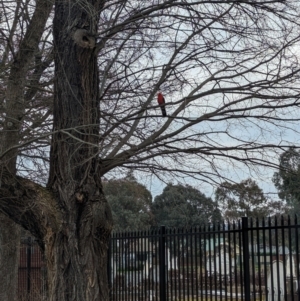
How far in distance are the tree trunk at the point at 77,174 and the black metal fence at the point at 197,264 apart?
Result: 2258 mm

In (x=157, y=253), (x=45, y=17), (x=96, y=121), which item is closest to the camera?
(x=96, y=121)

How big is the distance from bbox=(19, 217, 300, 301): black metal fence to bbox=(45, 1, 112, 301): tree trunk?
2.26 meters

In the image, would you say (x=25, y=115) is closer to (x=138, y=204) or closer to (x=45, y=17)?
(x=45, y=17)

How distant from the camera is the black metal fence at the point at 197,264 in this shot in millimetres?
8547

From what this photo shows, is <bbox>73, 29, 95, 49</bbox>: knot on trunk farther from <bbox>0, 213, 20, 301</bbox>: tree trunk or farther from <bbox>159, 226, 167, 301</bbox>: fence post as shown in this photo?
<bbox>0, 213, 20, 301</bbox>: tree trunk

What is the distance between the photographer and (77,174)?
7312 millimetres

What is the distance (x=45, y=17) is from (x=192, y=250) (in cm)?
455

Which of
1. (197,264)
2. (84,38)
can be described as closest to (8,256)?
(197,264)

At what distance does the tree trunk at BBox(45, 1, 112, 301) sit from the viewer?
7.12m

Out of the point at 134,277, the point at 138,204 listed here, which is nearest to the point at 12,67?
the point at 134,277

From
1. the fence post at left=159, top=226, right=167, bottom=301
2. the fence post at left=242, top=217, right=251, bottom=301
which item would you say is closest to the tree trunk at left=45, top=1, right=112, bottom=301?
the fence post at left=242, top=217, right=251, bottom=301

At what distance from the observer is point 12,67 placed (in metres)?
9.02

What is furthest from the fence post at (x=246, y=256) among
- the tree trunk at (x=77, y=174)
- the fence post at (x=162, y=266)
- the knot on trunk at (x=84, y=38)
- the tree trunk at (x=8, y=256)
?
the tree trunk at (x=8, y=256)

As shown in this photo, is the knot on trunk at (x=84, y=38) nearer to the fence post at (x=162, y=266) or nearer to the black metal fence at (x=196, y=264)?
the black metal fence at (x=196, y=264)
